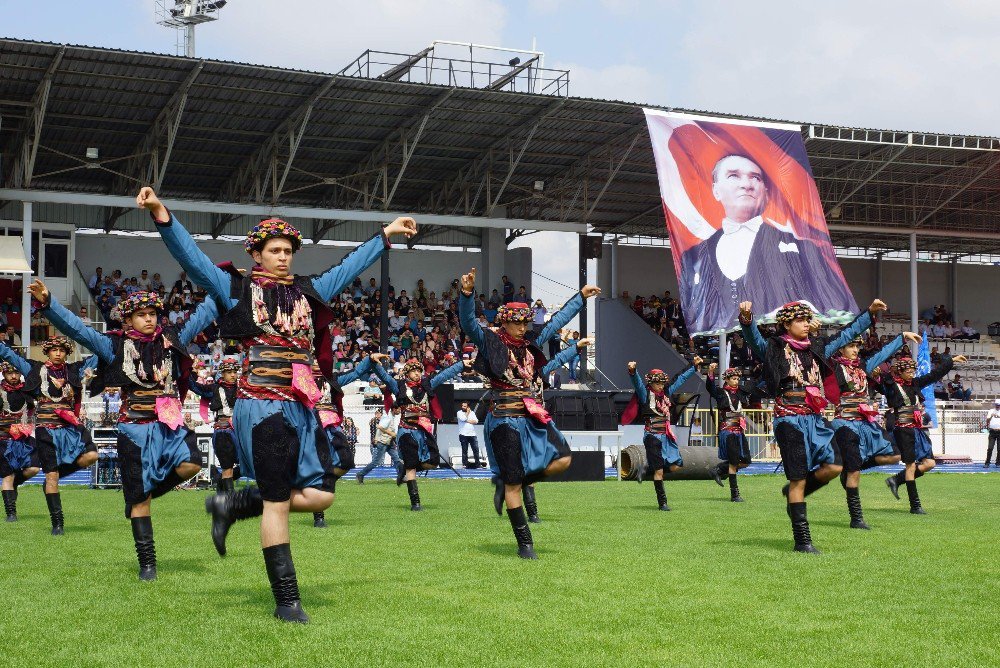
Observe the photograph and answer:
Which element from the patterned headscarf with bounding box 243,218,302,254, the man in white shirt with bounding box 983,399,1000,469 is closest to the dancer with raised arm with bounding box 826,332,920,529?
the patterned headscarf with bounding box 243,218,302,254

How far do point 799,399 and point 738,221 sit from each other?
70.2ft

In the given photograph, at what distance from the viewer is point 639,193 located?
4388 cm

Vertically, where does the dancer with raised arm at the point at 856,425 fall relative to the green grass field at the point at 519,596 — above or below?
above

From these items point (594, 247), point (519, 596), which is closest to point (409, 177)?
point (594, 247)

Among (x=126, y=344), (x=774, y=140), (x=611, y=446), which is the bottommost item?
(x=611, y=446)

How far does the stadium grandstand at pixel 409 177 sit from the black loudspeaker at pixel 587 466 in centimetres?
1334

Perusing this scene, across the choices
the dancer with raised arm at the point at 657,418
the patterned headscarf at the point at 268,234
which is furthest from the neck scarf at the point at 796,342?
the dancer with raised arm at the point at 657,418

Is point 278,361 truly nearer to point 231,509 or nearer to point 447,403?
point 231,509

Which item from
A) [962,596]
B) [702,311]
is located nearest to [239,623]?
[962,596]

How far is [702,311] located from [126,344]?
22.6 metres

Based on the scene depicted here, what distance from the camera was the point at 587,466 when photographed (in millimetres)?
23578

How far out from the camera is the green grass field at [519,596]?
223 inches

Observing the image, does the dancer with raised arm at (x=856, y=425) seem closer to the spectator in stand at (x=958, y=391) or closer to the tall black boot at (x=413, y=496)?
the tall black boot at (x=413, y=496)

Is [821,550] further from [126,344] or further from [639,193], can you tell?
[639,193]
